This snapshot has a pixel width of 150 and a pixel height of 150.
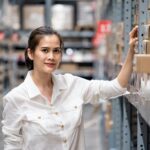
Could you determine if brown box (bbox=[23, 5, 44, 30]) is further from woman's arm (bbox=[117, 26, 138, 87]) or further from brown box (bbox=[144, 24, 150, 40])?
brown box (bbox=[144, 24, 150, 40])

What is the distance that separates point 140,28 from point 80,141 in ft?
2.62

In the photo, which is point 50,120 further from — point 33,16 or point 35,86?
point 33,16

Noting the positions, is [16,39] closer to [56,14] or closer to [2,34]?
[2,34]

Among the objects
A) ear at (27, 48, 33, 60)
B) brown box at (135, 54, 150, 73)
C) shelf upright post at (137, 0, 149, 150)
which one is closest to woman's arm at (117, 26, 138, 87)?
shelf upright post at (137, 0, 149, 150)

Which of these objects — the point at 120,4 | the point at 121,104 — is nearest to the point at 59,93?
the point at 121,104

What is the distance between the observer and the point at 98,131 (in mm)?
9766

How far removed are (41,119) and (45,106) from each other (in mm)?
86

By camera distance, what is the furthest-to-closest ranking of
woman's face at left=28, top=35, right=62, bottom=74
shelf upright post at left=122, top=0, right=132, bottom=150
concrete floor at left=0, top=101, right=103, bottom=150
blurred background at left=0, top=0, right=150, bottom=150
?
blurred background at left=0, top=0, right=150, bottom=150 → concrete floor at left=0, top=101, right=103, bottom=150 → shelf upright post at left=122, top=0, right=132, bottom=150 → woman's face at left=28, top=35, right=62, bottom=74

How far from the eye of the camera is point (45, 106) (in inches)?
121

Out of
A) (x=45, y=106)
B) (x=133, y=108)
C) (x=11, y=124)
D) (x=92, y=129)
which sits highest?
(x=45, y=106)

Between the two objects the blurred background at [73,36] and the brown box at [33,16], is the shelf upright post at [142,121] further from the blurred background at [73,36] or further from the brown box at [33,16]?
the brown box at [33,16]

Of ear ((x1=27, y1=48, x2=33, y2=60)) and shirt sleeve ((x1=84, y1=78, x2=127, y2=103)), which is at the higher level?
ear ((x1=27, y1=48, x2=33, y2=60))

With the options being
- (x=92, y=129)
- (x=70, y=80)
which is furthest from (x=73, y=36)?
(x=70, y=80)

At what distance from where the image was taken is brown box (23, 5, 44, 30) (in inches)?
558
